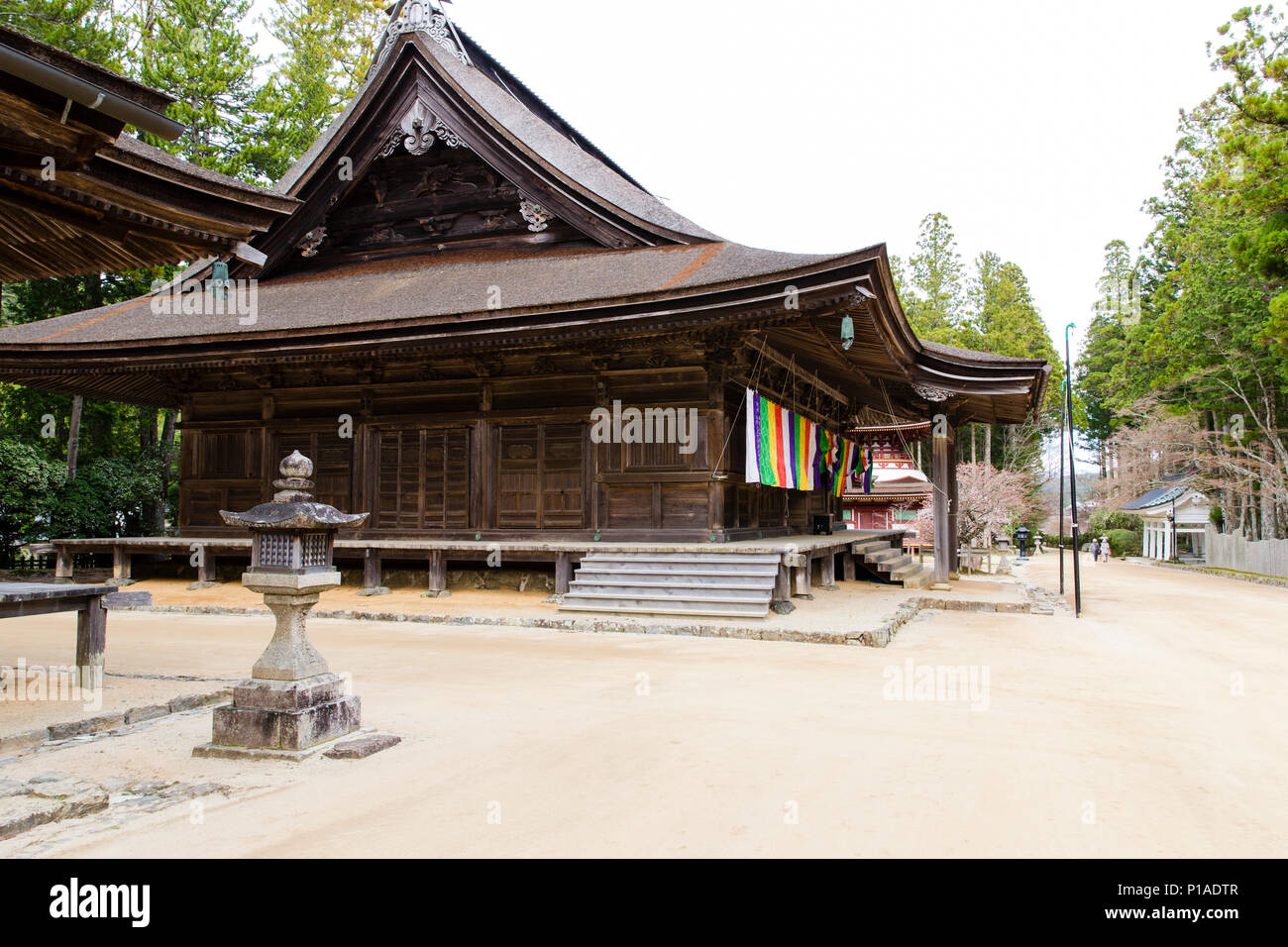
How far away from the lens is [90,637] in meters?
7.08

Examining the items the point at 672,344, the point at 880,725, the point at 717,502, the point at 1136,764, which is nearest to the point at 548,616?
the point at 717,502

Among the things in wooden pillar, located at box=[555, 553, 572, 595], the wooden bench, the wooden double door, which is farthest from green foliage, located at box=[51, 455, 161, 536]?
the wooden bench

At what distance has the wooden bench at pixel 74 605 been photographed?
247 inches

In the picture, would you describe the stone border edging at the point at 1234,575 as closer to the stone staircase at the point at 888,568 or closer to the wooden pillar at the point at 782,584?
the stone staircase at the point at 888,568

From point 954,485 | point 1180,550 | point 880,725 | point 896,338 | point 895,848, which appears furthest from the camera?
point 1180,550

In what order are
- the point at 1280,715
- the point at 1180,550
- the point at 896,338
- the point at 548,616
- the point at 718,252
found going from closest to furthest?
the point at 1280,715 → the point at 548,616 → the point at 896,338 → the point at 718,252 → the point at 1180,550

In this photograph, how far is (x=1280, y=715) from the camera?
674cm

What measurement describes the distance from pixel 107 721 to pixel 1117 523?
64.6m

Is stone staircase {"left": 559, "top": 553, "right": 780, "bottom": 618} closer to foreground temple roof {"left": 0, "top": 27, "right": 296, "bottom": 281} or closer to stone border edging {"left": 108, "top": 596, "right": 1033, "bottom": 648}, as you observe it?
stone border edging {"left": 108, "top": 596, "right": 1033, "bottom": 648}

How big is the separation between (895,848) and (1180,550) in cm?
5569

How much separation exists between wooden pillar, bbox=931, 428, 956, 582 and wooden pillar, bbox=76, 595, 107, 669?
13.8 m

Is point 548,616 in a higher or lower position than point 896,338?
lower

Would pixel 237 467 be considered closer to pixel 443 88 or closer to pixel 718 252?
pixel 443 88

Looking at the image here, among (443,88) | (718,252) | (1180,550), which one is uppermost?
(443,88)
